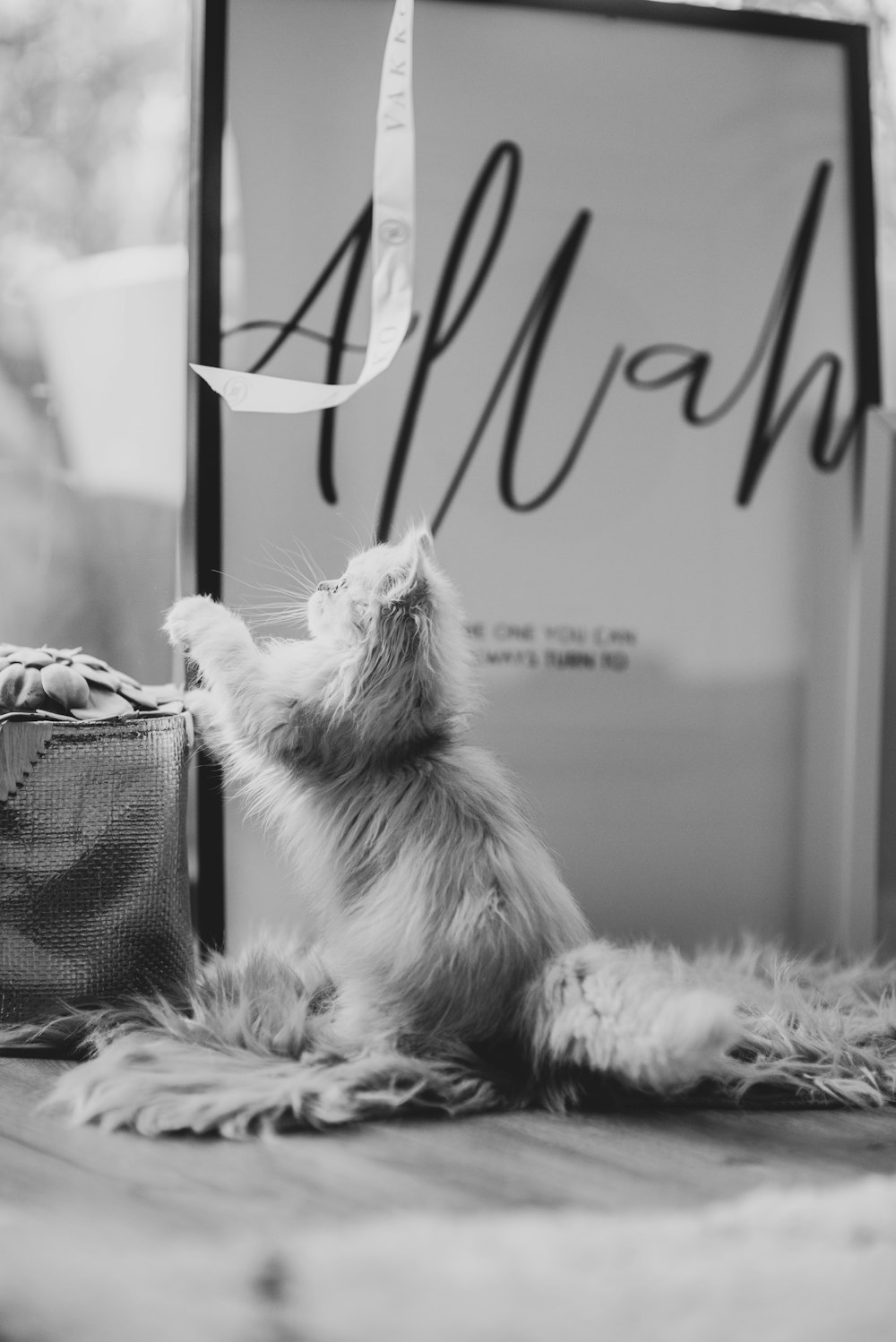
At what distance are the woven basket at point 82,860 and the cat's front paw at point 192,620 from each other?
0.08 m

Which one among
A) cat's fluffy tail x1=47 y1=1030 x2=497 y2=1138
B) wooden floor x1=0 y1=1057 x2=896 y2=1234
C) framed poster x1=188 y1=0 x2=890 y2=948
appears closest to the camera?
wooden floor x1=0 y1=1057 x2=896 y2=1234

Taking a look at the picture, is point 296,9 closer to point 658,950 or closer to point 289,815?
point 289,815

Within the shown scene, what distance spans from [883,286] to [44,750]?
3.58 ft

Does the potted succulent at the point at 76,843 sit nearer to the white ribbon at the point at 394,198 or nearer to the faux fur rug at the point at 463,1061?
the faux fur rug at the point at 463,1061

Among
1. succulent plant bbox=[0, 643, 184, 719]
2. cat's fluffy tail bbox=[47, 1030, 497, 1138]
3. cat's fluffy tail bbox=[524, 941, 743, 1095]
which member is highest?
succulent plant bbox=[0, 643, 184, 719]

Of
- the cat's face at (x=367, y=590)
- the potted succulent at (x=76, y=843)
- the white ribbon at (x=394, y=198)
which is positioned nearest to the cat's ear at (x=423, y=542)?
the cat's face at (x=367, y=590)

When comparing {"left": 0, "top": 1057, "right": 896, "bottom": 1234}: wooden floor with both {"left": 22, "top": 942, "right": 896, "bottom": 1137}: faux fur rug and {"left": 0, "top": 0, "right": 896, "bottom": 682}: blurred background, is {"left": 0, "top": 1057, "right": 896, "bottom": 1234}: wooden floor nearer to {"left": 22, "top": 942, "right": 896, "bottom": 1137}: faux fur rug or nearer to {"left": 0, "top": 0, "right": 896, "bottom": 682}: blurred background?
{"left": 22, "top": 942, "right": 896, "bottom": 1137}: faux fur rug

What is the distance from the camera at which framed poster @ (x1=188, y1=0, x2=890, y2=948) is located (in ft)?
3.85

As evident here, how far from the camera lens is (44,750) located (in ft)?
3.05

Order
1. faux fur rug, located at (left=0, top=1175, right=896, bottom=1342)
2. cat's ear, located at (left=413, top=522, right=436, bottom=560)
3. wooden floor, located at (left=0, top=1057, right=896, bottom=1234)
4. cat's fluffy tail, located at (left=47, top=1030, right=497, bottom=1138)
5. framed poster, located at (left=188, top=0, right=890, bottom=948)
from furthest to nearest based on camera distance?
framed poster, located at (left=188, top=0, right=890, bottom=948) < cat's ear, located at (left=413, top=522, right=436, bottom=560) < cat's fluffy tail, located at (left=47, top=1030, right=497, bottom=1138) < wooden floor, located at (left=0, top=1057, right=896, bottom=1234) < faux fur rug, located at (left=0, top=1175, right=896, bottom=1342)

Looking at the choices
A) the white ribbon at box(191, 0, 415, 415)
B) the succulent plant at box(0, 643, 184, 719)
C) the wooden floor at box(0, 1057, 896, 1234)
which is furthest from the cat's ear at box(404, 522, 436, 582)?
the wooden floor at box(0, 1057, 896, 1234)

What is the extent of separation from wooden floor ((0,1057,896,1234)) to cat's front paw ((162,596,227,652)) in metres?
0.34

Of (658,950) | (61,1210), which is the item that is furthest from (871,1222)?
(658,950)

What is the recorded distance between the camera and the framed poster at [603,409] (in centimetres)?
117
